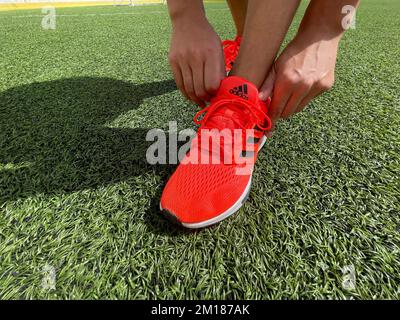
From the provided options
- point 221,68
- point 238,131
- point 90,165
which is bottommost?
point 90,165

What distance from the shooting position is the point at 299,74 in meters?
0.57

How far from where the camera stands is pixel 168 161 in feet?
2.32

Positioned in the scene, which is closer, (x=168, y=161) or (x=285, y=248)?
(x=285, y=248)

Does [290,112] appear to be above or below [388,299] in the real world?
above

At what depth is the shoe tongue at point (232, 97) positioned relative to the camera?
59cm

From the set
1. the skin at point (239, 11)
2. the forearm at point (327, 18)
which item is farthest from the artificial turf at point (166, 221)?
the skin at point (239, 11)

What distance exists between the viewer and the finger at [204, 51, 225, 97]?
0.60 metres

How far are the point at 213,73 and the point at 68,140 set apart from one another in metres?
0.46

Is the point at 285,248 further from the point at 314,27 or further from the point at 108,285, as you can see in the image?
the point at 314,27

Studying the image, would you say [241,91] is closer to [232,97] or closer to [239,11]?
[232,97]

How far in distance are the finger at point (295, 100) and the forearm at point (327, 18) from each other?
138mm

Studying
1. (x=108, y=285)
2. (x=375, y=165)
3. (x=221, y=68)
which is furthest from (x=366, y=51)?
(x=108, y=285)

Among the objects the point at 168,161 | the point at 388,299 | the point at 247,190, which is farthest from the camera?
the point at 168,161

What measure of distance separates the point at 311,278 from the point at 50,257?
0.44 meters
